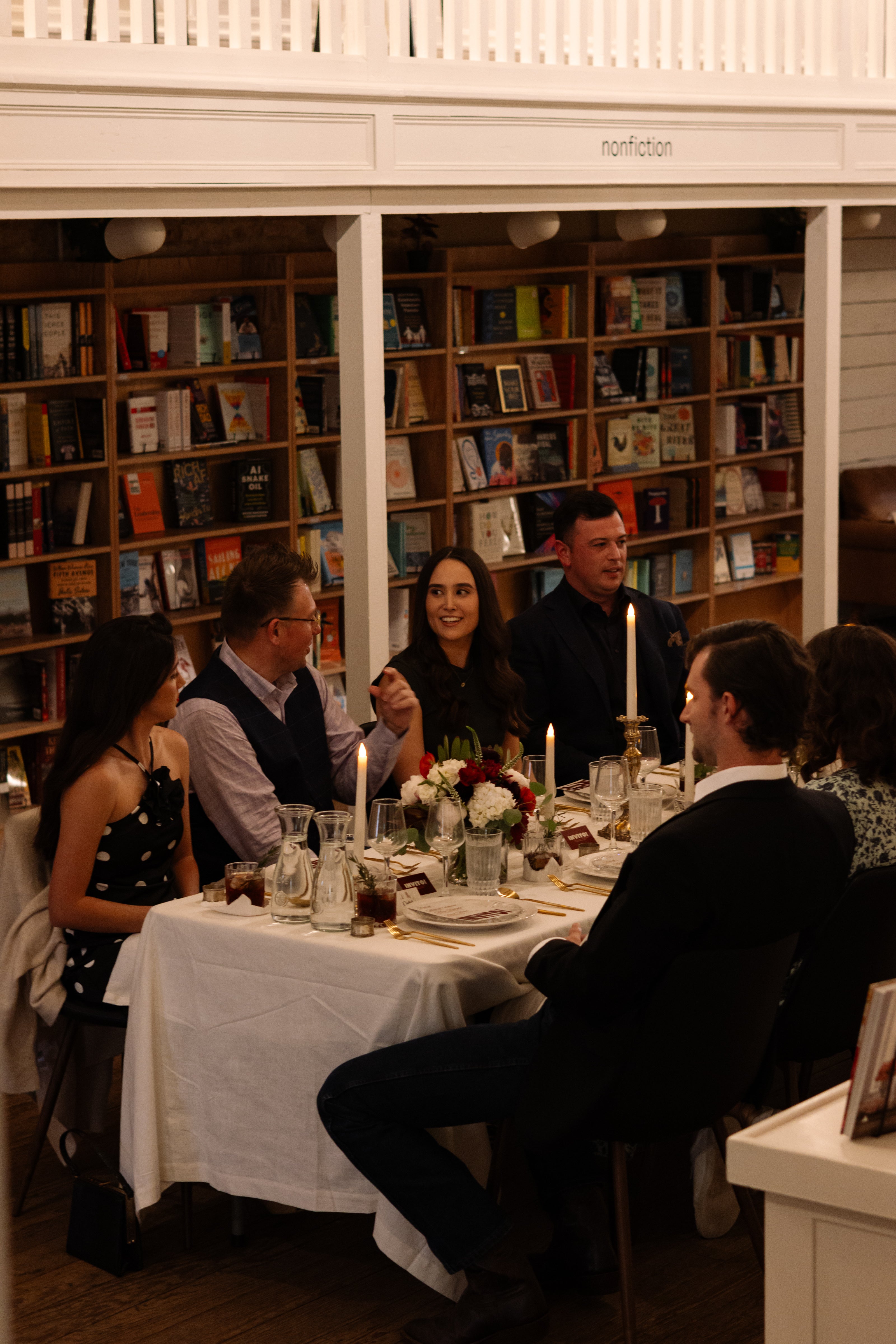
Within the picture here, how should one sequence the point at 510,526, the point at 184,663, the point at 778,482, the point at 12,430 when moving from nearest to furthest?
the point at 12,430, the point at 184,663, the point at 510,526, the point at 778,482

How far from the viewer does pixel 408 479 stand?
738 cm

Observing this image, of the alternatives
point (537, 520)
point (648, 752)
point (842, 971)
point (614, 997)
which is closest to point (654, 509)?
point (537, 520)

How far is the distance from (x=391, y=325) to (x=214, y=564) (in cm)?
139

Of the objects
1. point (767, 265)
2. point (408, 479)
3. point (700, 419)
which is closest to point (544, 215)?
point (408, 479)

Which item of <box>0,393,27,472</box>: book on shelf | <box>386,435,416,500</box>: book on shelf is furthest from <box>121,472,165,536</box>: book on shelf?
<box>386,435,416,500</box>: book on shelf

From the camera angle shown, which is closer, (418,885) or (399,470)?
(418,885)

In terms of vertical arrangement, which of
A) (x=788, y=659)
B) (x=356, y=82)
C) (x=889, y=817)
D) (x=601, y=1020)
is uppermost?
(x=356, y=82)

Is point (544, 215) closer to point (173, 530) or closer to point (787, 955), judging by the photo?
point (173, 530)

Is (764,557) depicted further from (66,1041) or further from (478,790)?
(66,1041)

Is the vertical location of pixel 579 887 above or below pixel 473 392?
below

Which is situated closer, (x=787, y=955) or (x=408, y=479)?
(x=787, y=955)

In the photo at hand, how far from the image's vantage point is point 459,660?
175 inches

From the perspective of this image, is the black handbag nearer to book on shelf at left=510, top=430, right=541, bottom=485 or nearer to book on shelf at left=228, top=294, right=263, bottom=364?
book on shelf at left=228, top=294, right=263, bottom=364

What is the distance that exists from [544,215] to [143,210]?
2250 millimetres
